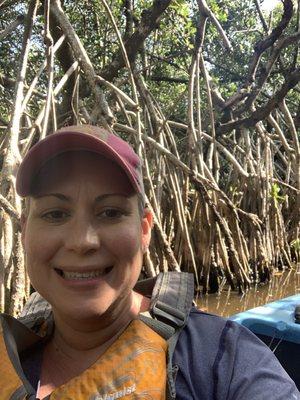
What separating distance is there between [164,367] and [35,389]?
0.22 meters

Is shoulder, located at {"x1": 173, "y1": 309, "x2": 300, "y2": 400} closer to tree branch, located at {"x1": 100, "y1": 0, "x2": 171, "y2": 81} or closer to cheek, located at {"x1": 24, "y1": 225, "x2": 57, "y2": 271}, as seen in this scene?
cheek, located at {"x1": 24, "y1": 225, "x2": 57, "y2": 271}

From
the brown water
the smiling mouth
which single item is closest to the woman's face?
the smiling mouth

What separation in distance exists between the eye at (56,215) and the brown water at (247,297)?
3302 mm

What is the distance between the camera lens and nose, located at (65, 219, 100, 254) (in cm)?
84

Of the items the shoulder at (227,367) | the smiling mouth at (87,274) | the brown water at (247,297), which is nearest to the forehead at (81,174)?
the smiling mouth at (87,274)

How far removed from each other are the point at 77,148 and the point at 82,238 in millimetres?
151

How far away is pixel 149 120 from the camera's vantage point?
13.9 ft

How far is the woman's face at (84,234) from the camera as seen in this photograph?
856 mm

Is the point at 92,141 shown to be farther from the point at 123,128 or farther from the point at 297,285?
the point at 297,285

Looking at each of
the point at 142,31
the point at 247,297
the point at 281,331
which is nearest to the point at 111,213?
the point at 281,331

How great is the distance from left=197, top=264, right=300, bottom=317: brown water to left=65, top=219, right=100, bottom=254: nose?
130 inches

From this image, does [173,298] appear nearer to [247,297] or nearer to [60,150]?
[60,150]

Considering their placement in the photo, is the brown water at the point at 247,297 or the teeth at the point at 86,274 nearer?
the teeth at the point at 86,274

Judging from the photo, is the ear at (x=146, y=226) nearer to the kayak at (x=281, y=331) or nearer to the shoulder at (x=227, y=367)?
the shoulder at (x=227, y=367)
